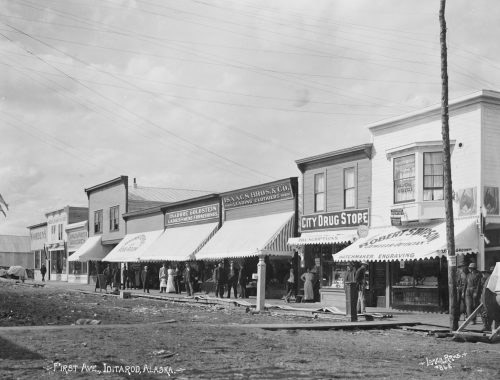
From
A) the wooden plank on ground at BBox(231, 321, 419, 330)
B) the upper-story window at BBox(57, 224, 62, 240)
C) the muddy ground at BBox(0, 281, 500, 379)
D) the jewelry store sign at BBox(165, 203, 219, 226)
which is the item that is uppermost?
the jewelry store sign at BBox(165, 203, 219, 226)

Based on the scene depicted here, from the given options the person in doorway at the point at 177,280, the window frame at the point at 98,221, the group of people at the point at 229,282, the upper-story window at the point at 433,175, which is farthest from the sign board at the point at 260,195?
the window frame at the point at 98,221

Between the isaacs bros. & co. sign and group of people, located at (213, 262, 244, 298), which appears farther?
group of people, located at (213, 262, 244, 298)

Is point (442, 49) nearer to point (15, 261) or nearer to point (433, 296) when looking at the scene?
point (433, 296)

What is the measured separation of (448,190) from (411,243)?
6.09 meters

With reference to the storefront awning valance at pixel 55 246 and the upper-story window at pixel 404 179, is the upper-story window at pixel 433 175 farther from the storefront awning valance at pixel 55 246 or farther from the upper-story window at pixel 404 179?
the storefront awning valance at pixel 55 246

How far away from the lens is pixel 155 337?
49.8 ft

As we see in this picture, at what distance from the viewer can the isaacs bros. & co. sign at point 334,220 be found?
27.8 metres

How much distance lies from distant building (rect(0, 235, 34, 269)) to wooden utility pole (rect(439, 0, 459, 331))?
92.6m

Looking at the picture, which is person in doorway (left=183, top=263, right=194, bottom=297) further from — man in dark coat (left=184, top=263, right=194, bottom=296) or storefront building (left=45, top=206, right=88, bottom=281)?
storefront building (left=45, top=206, right=88, bottom=281)

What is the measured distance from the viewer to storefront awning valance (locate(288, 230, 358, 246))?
1098 inches

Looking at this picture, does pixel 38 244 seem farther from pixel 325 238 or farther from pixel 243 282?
pixel 325 238

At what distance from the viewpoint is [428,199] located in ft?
81.4

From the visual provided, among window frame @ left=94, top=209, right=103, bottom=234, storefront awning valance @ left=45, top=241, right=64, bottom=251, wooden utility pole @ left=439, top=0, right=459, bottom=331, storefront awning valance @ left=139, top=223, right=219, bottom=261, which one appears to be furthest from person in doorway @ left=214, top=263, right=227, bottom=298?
storefront awning valance @ left=45, top=241, right=64, bottom=251

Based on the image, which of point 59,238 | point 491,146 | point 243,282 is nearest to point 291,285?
point 243,282
